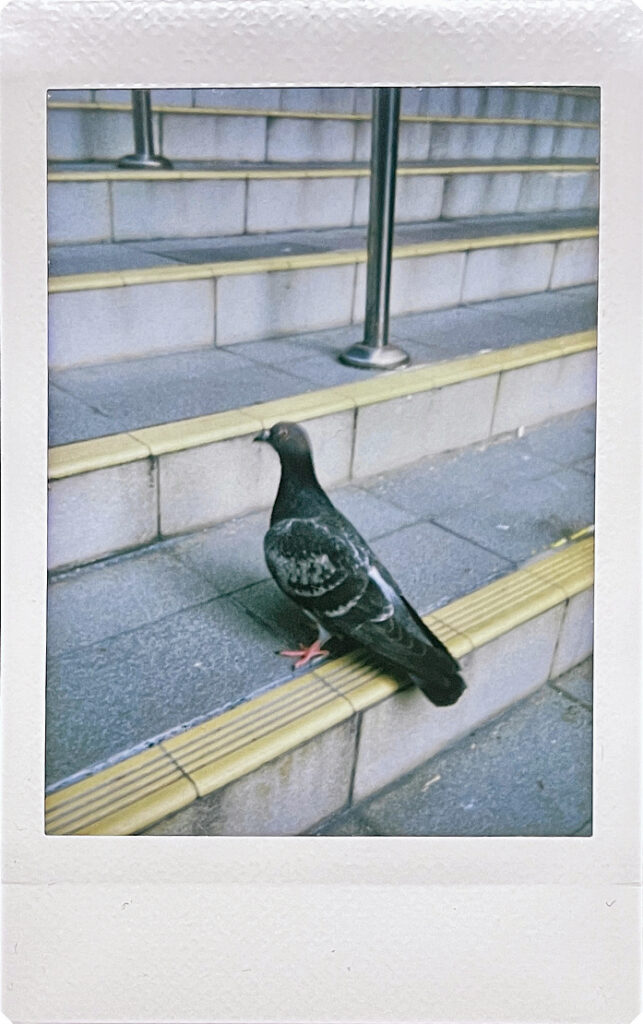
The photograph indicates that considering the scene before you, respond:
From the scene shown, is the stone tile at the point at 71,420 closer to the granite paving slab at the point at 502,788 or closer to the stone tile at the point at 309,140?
the granite paving slab at the point at 502,788

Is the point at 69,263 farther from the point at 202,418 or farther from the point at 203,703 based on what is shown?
the point at 203,703

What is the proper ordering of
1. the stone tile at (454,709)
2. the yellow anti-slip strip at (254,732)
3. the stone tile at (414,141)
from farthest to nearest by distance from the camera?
1. the stone tile at (414,141)
2. the stone tile at (454,709)
3. the yellow anti-slip strip at (254,732)

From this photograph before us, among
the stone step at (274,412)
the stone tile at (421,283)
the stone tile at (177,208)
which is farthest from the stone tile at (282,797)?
the stone tile at (421,283)

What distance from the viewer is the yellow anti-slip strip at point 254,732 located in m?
1.02

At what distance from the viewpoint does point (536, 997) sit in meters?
1.05

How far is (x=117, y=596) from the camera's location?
129cm

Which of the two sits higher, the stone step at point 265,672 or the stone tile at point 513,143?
the stone tile at point 513,143

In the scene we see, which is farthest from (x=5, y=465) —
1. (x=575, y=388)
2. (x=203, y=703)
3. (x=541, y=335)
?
(x=541, y=335)

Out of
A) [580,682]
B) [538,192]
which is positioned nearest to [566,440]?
[580,682]

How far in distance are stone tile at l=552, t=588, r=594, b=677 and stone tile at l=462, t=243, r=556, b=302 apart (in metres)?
0.74

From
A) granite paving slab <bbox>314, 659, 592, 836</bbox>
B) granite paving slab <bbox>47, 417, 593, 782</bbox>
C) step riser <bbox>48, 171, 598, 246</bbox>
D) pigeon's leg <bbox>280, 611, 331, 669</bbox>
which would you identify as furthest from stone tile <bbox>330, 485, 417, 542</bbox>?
step riser <bbox>48, 171, 598, 246</bbox>

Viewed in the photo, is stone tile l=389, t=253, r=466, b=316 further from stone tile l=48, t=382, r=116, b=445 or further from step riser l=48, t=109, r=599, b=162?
stone tile l=48, t=382, r=116, b=445

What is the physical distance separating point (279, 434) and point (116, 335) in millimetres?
447

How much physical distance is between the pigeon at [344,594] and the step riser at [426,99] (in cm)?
61
